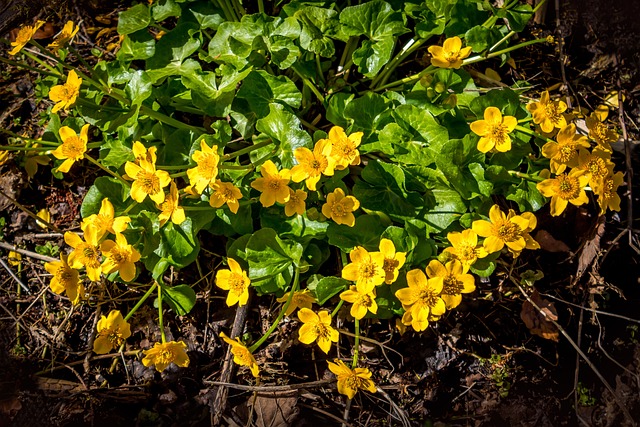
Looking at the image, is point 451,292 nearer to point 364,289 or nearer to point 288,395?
point 364,289

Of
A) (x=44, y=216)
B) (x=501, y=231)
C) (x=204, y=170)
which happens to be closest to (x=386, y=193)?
(x=501, y=231)

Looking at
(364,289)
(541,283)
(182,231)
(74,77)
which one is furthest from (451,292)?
(74,77)

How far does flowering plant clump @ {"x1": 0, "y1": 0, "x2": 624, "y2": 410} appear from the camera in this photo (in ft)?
7.31

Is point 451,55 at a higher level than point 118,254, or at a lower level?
higher

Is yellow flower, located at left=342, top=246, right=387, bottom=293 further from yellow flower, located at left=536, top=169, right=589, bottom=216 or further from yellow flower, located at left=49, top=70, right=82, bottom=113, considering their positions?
yellow flower, located at left=49, top=70, right=82, bottom=113

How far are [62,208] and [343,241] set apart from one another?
1776 mm

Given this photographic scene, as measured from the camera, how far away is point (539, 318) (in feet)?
9.41

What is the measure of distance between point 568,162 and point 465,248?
562 mm

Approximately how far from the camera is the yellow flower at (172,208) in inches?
82.7

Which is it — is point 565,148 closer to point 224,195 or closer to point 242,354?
point 224,195

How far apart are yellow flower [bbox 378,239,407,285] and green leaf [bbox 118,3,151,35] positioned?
5.44 feet

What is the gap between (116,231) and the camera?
2109mm

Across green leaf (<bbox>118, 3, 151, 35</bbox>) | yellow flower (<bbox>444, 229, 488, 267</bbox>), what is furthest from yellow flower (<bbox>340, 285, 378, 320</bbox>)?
green leaf (<bbox>118, 3, 151, 35</bbox>)

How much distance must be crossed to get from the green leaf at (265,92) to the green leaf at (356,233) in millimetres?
635
